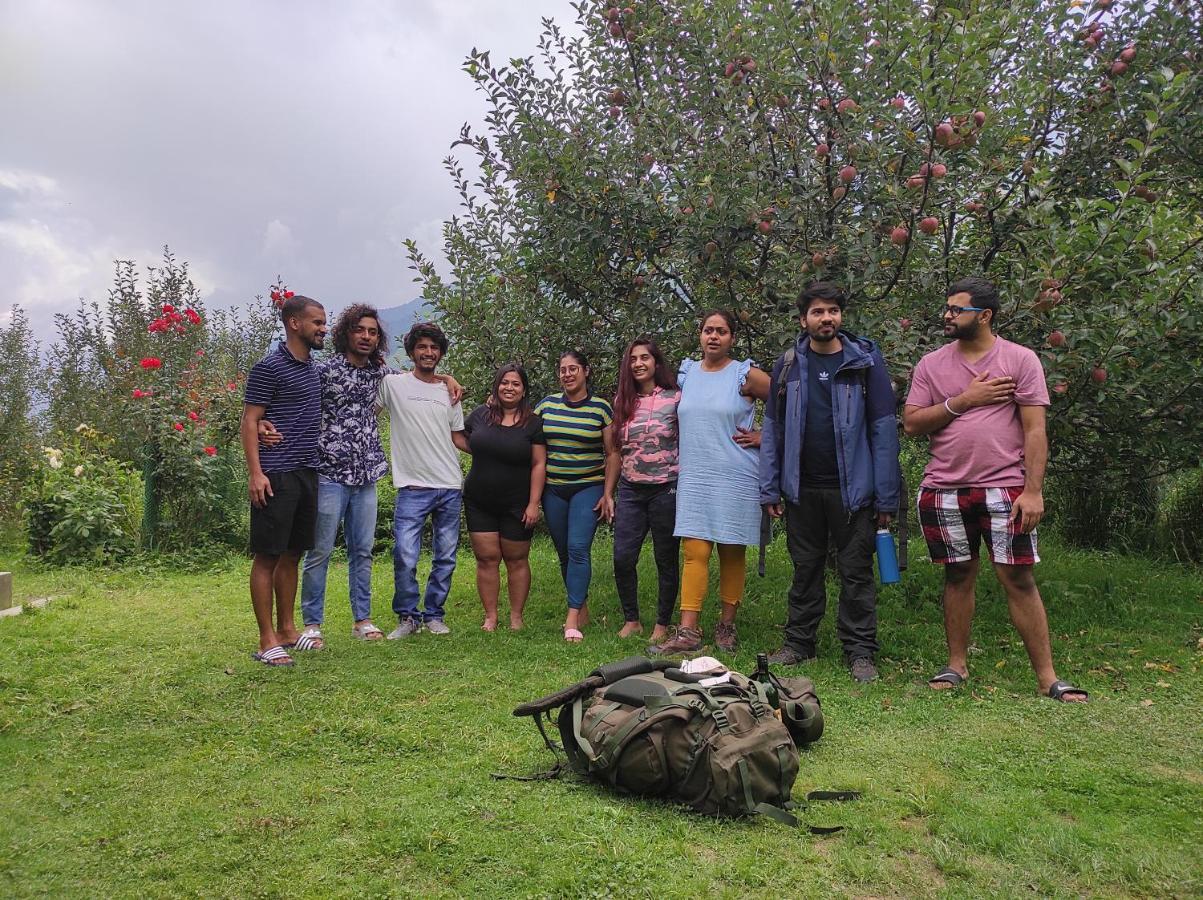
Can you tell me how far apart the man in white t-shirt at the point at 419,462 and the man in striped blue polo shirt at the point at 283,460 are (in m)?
0.72

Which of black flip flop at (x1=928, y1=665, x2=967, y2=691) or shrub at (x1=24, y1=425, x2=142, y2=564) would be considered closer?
black flip flop at (x1=928, y1=665, x2=967, y2=691)

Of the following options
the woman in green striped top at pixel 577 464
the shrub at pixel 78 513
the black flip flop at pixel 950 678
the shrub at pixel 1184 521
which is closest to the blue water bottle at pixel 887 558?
the black flip flop at pixel 950 678

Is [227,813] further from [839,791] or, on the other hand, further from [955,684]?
[955,684]

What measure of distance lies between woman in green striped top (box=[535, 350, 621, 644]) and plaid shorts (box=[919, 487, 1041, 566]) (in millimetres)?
2037

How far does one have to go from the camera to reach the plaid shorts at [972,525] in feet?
14.1

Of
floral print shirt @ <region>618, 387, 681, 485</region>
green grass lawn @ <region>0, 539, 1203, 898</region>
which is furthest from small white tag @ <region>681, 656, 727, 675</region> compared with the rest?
floral print shirt @ <region>618, 387, 681, 485</region>

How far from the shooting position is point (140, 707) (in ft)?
14.0

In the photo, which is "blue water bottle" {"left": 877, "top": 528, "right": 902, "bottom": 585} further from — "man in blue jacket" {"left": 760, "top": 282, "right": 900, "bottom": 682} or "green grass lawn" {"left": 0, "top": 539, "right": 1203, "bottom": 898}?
"green grass lawn" {"left": 0, "top": 539, "right": 1203, "bottom": 898}

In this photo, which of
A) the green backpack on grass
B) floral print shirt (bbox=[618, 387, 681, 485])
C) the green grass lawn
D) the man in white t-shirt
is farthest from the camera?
the man in white t-shirt

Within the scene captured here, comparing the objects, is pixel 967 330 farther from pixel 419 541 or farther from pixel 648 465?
pixel 419 541

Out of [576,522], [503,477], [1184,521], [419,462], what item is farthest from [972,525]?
[1184,521]

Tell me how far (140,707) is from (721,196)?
420cm

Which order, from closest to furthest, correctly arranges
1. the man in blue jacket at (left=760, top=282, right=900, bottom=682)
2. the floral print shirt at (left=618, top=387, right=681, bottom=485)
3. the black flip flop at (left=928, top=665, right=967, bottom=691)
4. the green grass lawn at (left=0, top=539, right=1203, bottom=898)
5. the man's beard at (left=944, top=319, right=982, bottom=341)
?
the green grass lawn at (left=0, top=539, right=1203, bottom=898), the man's beard at (left=944, top=319, right=982, bottom=341), the black flip flop at (left=928, top=665, right=967, bottom=691), the man in blue jacket at (left=760, top=282, right=900, bottom=682), the floral print shirt at (left=618, top=387, right=681, bottom=485)

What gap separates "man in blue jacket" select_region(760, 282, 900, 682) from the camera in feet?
15.8
